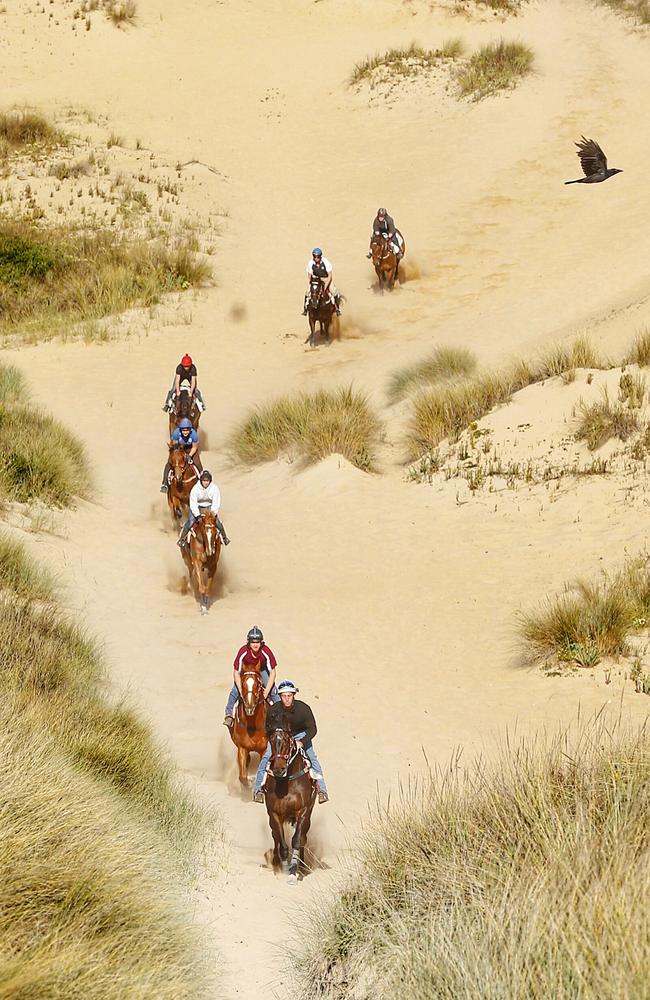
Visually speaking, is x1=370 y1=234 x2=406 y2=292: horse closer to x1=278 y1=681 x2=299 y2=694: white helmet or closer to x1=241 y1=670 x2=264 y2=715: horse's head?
x1=241 y1=670 x2=264 y2=715: horse's head

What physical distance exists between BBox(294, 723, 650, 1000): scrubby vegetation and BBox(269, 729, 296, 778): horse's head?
110cm

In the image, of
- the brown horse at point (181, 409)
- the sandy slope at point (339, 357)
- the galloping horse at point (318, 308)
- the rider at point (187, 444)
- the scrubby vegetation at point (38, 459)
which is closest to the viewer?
the sandy slope at point (339, 357)

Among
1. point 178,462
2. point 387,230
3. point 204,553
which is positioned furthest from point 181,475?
point 387,230

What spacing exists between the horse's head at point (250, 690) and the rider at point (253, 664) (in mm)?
78

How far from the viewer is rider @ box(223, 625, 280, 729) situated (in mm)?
9820

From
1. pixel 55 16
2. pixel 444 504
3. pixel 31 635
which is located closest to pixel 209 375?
pixel 444 504

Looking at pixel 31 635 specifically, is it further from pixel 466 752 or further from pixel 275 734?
pixel 466 752

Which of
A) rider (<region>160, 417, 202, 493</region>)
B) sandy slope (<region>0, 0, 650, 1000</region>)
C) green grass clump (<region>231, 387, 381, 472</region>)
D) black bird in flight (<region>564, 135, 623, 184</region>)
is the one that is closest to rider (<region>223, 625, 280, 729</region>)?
sandy slope (<region>0, 0, 650, 1000</region>)

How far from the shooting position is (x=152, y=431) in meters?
20.0

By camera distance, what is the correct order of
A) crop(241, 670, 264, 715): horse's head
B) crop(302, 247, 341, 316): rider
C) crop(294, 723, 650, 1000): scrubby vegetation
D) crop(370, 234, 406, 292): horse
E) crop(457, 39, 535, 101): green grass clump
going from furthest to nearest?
crop(457, 39, 535, 101): green grass clump, crop(370, 234, 406, 292): horse, crop(302, 247, 341, 316): rider, crop(241, 670, 264, 715): horse's head, crop(294, 723, 650, 1000): scrubby vegetation

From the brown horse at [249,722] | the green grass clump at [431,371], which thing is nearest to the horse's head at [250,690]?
the brown horse at [249,722]

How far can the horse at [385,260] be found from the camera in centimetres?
2472

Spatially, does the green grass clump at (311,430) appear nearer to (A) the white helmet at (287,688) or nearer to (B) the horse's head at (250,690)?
(B) the horse's head at (250,690)

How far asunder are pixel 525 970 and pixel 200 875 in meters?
3.48
